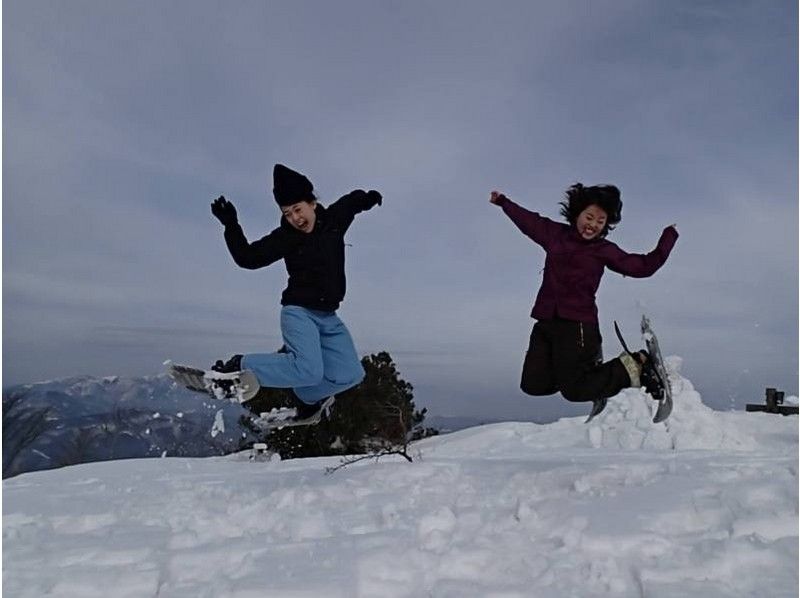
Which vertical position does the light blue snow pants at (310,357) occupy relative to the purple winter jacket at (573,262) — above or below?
below

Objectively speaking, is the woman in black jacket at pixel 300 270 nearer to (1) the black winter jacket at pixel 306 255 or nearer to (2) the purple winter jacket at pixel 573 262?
(1) the black winter jacket at pixel 306 255

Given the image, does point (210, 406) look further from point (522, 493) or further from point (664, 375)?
point (664, 375)

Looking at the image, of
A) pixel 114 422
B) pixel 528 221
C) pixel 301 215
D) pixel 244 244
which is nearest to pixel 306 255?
pixel 301 215

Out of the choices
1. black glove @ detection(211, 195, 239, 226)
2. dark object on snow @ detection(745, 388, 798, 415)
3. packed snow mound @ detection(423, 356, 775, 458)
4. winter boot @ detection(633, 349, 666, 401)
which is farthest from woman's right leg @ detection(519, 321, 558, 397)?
dark object on snow @ detection(745, 388, 798, 415)

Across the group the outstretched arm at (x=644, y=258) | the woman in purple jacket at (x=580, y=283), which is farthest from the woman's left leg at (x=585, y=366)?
the outstretched arm at (x=644, y=258)

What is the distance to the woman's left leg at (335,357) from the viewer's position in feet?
13.8

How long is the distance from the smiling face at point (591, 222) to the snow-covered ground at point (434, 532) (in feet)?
3.63

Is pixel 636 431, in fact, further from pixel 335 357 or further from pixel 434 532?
pixel 434 532

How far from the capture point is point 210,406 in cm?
438

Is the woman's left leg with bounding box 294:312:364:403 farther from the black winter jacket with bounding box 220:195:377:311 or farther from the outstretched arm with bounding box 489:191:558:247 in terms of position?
the outstretched arm with bounding box 489:191:558:247

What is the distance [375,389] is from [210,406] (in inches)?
203

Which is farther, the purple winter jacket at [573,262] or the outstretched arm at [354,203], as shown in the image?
the outstretched arm at [354,203]

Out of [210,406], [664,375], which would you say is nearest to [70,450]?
[210,406]

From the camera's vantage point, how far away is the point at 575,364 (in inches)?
163
